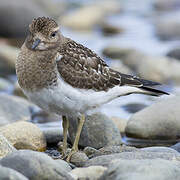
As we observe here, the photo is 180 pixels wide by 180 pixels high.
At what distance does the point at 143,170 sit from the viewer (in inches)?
219

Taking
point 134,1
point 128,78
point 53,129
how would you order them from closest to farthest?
1. point 128,78
2. point 53,129
3. point 134,1

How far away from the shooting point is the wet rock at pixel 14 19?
1548 cm

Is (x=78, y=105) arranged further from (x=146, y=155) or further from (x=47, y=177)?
(x=47, y=177)

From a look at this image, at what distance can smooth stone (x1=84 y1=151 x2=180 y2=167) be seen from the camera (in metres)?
6.32

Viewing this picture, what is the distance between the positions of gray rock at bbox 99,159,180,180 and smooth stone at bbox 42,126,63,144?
2.46 m

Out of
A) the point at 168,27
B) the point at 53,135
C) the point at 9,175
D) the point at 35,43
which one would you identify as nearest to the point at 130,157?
the point at 9,175

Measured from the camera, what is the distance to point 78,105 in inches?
274

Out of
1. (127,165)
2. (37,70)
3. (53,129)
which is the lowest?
(53,129)

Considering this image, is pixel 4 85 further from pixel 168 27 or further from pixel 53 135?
pixel 168 27

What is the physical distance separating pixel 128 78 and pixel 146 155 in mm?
1479

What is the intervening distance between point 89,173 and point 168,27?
10287 mm

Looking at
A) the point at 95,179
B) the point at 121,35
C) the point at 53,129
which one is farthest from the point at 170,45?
the point at 95,179

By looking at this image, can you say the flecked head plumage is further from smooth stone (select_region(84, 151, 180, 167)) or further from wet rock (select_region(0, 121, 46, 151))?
smooth stone (select_region(84, 151, 180, 167))

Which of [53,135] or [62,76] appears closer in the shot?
[62,76]
